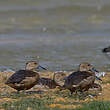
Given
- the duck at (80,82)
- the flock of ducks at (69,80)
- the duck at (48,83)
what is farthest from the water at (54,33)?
the duck at (80,82)

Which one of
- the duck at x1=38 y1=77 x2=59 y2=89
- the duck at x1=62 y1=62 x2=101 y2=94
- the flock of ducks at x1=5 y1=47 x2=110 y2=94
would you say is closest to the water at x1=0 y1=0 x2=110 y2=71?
the duck at x1=38 y1=77 x2=59 y2=89

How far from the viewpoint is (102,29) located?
82.9 feet

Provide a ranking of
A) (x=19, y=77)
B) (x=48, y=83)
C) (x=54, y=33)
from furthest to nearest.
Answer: (x=54, y=33)
(x=48, y=83)
(x=19, y=77)

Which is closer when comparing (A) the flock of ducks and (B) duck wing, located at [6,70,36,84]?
(A) the flock of ducks

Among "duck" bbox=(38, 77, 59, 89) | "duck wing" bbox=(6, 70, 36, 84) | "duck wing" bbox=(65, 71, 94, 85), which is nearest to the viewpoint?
"duck wing" bbox=(65, 71, 94, 85)

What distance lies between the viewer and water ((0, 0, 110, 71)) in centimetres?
1730

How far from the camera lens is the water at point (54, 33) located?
17297 millimetres

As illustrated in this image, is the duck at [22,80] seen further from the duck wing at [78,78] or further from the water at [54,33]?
the water at [54,33]

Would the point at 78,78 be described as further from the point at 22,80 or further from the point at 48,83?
the point at 48,83

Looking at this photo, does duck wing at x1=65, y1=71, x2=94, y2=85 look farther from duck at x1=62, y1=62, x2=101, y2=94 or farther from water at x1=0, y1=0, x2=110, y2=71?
water at x1=0, y1=0, x2=110, y2=71

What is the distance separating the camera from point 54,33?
973 inches

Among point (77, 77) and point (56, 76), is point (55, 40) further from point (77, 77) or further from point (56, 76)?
point (77, 77)

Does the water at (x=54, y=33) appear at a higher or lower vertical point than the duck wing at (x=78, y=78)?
higher

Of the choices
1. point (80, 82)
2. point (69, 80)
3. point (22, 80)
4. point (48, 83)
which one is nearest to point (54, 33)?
point (48, 83)
